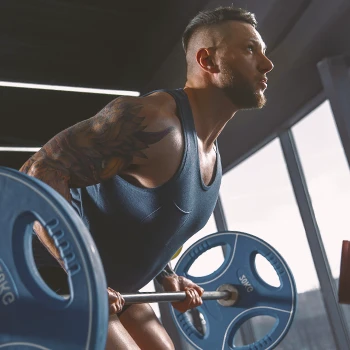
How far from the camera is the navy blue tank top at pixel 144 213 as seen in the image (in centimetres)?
149

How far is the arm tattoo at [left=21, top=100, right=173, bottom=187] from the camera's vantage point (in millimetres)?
1374

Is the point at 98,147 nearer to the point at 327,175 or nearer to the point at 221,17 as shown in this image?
the point at 221,17

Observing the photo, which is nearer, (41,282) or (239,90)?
(41,282)

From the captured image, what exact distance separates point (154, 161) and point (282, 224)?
331 cm

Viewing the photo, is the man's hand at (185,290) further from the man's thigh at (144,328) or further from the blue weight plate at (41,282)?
the blue weight plate at (41,282)

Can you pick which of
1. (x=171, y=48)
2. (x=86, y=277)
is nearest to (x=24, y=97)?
(x=171, y=48)

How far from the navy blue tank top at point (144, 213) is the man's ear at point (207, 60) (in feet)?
0.33

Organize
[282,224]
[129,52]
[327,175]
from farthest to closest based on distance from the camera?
1. [282,224]
2. [129,52]
3. [327,175]

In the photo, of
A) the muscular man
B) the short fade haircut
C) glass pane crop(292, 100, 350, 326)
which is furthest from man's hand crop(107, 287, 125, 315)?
glass pane crop(292, 100, 350, 326)

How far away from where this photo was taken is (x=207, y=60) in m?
1.64

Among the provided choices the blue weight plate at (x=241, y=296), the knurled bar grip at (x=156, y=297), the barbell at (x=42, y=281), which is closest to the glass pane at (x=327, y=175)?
the blue weight plate at (x=241, y=296)

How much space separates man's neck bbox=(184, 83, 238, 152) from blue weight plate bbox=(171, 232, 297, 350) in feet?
2.30

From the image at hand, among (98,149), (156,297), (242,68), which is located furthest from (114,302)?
(242,68)

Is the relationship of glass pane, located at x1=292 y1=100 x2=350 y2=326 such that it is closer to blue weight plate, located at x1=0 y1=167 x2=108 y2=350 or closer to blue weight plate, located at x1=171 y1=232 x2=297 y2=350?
blue weight plate, located at x1=171 y1=232 x2=297 y2=350
